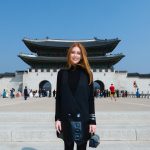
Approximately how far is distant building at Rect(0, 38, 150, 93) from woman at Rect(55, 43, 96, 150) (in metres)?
48.4

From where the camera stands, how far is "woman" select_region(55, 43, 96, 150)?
11.5ft

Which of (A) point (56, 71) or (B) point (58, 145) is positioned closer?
(B) point (58, 145)

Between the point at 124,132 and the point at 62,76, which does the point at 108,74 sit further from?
the point at 62,76

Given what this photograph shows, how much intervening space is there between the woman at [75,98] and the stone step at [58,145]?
2.48 metres

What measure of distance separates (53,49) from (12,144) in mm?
49736

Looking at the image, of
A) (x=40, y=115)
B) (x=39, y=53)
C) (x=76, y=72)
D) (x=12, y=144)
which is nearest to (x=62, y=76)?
(x=76, y=72)

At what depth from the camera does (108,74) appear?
174ft

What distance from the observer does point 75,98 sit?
353 centimetres

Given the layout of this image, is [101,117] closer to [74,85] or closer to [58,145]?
[58,145]

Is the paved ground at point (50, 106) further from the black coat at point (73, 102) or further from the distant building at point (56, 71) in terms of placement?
the distant building at point (56, 71)

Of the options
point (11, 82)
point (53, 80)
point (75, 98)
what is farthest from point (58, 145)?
point (11, 82)

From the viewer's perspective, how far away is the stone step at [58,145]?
594 cm

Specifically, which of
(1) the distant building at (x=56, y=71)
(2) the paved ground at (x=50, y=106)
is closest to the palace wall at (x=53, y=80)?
(1) the distant building at (x=56, y=71)

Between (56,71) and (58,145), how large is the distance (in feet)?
155
